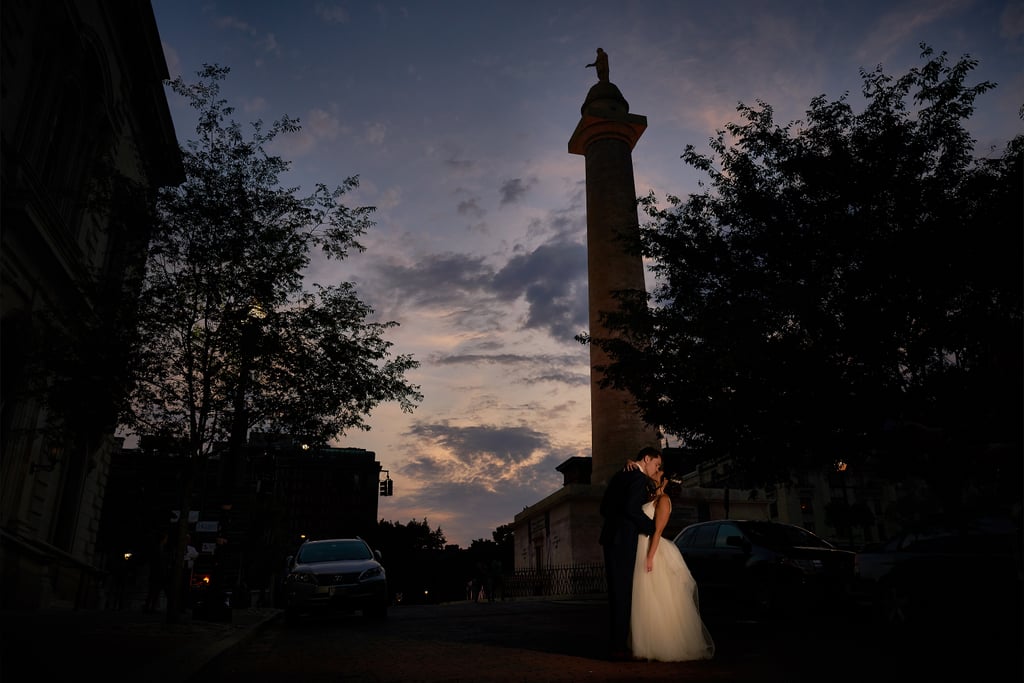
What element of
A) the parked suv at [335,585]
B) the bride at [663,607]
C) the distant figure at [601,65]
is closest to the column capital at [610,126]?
the distant figure at [601,65]

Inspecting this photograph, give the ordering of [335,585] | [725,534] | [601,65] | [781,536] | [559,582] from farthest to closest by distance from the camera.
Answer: [601,65]
[559,582]
[335,585]
[725,534]
[781,536]

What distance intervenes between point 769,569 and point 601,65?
30374mm

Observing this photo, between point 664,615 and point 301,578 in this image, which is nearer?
point 664,615

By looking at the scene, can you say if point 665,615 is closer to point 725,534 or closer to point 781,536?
point 725,534

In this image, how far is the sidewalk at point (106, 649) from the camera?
541cm

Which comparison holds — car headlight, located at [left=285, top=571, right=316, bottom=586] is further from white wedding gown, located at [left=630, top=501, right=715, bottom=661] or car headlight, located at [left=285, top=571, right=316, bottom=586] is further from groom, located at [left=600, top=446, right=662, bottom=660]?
white wedding gown, located at [left=630, top=501, right=715, bottom=661]

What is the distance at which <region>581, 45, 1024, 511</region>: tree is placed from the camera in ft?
39.8

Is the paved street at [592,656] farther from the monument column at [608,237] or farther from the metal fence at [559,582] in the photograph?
the monument column at [608,237]

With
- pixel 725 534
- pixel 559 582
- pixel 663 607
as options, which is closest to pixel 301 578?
pixel 725 534

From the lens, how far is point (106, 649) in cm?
694

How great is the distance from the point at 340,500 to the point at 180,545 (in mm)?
125225

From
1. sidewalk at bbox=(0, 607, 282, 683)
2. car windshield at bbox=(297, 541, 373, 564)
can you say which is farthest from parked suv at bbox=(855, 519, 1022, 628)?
car windshield at bbox=(297, 541, 373, 564)

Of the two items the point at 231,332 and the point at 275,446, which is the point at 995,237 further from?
the point at 275,446

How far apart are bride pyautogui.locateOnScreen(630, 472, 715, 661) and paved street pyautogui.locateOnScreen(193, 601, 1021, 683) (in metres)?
0.18
